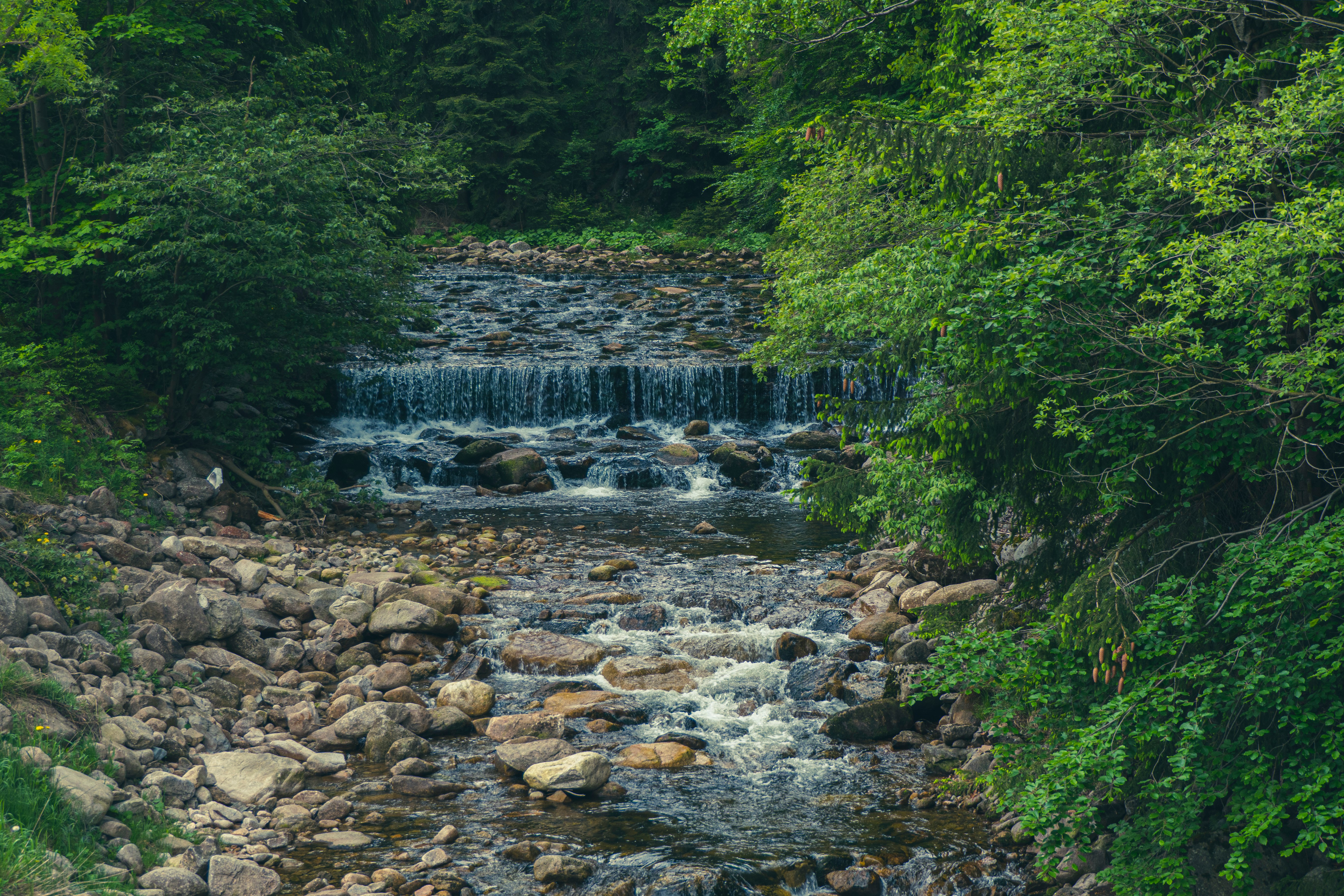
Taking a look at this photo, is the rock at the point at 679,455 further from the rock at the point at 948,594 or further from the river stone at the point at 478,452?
the rock at the point at 948,594

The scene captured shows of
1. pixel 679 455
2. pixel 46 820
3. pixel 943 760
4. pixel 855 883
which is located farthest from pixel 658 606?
pixel 679 455

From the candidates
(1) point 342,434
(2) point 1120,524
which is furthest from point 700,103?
(2) point 1120,524

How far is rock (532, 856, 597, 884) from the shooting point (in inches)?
242

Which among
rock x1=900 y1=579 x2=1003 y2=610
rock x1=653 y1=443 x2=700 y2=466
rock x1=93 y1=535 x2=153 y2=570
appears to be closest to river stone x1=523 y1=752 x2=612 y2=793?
rock x1=900 y1=579 x2=1003 y2=610

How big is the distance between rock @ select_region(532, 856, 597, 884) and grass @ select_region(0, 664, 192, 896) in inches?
89.8

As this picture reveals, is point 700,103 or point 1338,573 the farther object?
point 700,103

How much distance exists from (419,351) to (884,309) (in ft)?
51.7

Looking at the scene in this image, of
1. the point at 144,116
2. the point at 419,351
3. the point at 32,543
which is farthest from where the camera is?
the point at 419,351

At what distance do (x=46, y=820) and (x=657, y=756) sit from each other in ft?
14.0

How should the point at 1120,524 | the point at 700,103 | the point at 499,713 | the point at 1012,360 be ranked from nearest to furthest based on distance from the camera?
1. the point at 1012,360
2. the point at 1120,524
3. the point at 499,713
4. the point at 700,103

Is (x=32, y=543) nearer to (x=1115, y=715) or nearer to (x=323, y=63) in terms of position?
(x=1115, y=715)

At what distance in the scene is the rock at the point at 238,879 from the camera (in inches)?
226

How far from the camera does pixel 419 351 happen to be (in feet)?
72.2

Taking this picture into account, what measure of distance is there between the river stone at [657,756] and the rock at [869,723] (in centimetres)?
125
